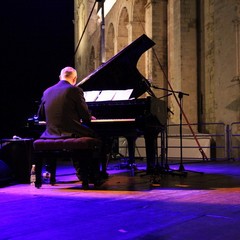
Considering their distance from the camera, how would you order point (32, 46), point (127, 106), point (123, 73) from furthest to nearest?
point (32, 46), point (123, 73), point (127, 106)

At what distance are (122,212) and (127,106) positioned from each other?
2.35 m

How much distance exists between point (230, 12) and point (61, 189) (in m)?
8.55

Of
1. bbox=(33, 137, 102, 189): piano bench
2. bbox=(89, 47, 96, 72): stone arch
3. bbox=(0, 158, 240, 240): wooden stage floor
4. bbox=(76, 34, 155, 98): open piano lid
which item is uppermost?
bbox=(89, 47, 96, 72): stone arch

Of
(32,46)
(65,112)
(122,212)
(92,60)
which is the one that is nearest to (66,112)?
(65,112)

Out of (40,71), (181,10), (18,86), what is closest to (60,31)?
(40,71)

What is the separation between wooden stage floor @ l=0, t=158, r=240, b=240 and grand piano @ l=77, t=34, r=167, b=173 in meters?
0.76

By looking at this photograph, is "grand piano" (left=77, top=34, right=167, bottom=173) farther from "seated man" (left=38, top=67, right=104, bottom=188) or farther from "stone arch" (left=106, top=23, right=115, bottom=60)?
"stone arch" (left=106, top=23, right=115, bottom=60)

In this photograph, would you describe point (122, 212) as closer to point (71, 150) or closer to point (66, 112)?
point (71, 150)

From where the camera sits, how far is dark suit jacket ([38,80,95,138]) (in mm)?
4957

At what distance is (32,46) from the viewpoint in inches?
1163

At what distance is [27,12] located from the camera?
29.3 meters

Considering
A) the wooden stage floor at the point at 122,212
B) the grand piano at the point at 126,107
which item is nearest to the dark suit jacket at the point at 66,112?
the grand piano at the point at 126,107

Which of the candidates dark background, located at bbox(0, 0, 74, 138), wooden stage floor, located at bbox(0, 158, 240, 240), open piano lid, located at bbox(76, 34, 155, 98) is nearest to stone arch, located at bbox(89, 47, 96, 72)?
dark background, located at bbox(0, 0, 74, 138)

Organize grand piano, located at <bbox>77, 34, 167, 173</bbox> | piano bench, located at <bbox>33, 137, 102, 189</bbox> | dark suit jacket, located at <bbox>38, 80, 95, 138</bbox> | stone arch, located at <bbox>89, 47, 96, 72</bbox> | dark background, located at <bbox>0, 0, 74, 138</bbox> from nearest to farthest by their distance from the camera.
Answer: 1. piano bench, located at <bbox>33, 137, 102, 189</bbox>
2. dark suit jacket, located at <bbox>38, 80, 95, 138</bbox>
3. grand piano, located at <bbox>77, 34, 167, 173</bbox>
4. dark background, located at <bbox>0, 0, 74, 138</bbox>
5. stone arch, located at <bbox>89, 47, 96, 72</bbox>
